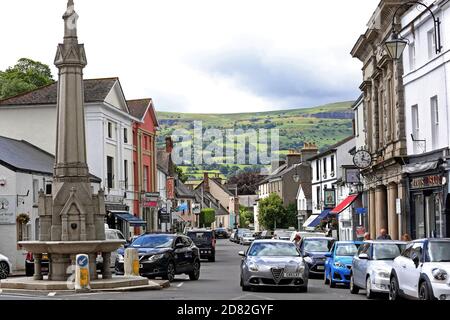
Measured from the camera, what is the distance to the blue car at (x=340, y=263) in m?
26.0

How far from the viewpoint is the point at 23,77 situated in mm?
76062

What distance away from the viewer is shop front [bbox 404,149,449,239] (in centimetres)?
3161

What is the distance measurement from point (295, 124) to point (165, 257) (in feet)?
438

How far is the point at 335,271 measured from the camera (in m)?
26.1

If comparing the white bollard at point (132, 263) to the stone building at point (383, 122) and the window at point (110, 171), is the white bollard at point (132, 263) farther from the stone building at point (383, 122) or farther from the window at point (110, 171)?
the window at point (110, 171)

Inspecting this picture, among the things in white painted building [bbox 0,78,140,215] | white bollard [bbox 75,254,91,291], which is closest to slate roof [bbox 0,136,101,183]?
white painted building [bbox 0,78,140,215]

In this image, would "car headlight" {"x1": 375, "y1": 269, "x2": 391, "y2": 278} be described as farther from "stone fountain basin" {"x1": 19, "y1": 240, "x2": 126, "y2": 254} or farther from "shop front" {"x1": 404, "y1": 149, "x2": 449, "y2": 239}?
"shop front" {"x1": 404, "y1": 149, "x2": 449, "y2": 239}

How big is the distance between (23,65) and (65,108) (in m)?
56.8

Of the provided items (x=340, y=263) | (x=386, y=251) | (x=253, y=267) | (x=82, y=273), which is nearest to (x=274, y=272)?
(x=253, y=267)

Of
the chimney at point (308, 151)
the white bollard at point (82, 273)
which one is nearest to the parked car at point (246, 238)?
the chimney at point (308, 151)

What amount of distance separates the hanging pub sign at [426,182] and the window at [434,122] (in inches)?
53.1

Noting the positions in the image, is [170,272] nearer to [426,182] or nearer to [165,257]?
[165,257]

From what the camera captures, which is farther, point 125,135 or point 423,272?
point 125,135
